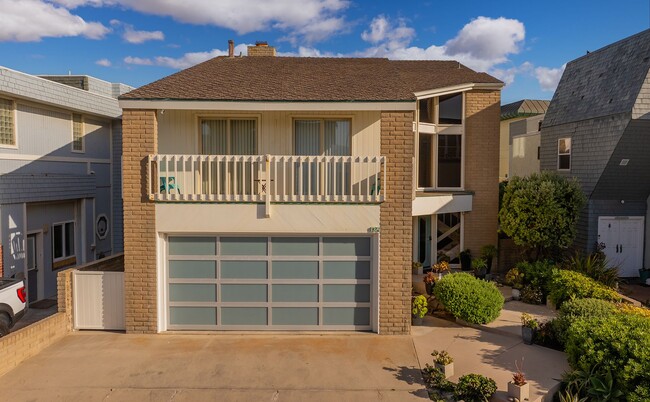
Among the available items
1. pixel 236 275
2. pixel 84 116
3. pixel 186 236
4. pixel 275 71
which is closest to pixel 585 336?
pixel 236 275

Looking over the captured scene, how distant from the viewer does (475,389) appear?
7336 millimetres

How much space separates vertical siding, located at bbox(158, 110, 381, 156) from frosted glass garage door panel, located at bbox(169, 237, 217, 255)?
7.53ft

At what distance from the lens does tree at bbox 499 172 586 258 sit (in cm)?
1408

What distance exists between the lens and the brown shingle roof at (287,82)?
10125mm

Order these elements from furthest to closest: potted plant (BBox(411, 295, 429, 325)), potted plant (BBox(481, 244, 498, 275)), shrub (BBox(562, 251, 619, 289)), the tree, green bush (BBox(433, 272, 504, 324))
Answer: potted plant (BBox(481, 244, 498, 275)) → the tree → shrub (BBox(562, 251, 619, 289)) → potted plant (BBox(411, 295, 429, 325)) → green bush (BBox(433, 272, 504, 324))

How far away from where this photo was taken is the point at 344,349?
954 cm

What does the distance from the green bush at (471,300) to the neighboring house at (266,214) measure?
114 centimetres

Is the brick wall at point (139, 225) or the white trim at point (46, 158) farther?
the white trim at point (46, 158)

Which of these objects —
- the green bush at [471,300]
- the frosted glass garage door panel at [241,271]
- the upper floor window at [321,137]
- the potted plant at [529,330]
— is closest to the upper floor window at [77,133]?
the frosted glass garage door panel at [241,271]

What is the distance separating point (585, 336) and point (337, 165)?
611 centimetres

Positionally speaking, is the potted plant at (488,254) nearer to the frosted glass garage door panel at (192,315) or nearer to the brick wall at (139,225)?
the frosted glass garage door panel at (192,315)

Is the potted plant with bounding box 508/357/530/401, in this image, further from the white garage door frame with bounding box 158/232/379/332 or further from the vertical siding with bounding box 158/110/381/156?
the vertical siding with bounding box 158/110/381/156

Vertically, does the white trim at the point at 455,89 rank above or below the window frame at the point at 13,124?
above

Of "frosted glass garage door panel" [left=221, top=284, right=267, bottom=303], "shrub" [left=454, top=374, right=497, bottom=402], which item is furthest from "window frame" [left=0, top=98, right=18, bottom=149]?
"shrub" [left=454, top=374, right=497, bottom=402]
